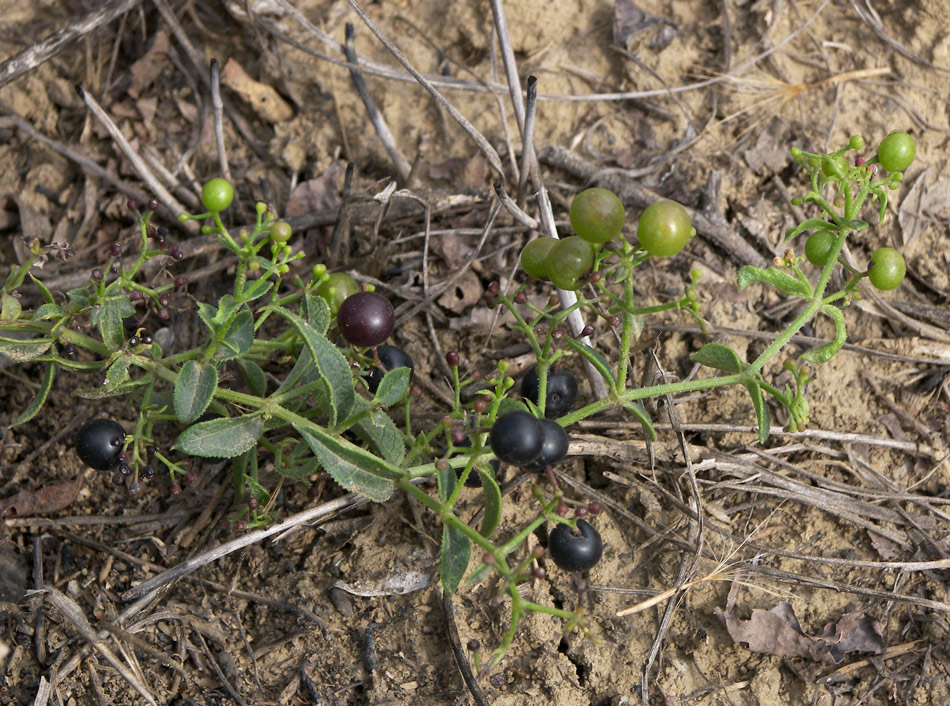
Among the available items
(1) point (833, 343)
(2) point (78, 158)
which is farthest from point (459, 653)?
(2) point (78, 158)

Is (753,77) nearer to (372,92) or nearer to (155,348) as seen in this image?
(372,92)

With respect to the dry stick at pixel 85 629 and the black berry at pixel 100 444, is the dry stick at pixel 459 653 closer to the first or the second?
the dry stick at pixel 85 629

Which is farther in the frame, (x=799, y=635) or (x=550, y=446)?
(x=799, y=635)

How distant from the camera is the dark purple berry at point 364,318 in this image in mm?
2879

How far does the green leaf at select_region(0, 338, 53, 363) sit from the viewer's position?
294 cm

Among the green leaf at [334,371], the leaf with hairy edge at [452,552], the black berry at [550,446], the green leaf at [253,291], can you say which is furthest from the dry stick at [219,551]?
the black berry at [550,446]

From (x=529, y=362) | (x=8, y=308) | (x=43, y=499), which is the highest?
(x=8, y=308)

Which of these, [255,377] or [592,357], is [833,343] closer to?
[592,357]

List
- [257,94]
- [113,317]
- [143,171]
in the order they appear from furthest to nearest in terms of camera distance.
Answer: [257,94], [143,171], [113,317]

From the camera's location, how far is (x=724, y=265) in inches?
155

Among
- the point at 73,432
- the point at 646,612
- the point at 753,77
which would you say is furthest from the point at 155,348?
the point at 753,77

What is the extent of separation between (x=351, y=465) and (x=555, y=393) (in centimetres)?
89

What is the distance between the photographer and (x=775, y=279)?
2.95 m

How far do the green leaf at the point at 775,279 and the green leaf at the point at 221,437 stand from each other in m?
1.85
